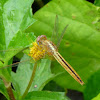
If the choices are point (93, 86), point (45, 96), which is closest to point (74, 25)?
point (93, 86)

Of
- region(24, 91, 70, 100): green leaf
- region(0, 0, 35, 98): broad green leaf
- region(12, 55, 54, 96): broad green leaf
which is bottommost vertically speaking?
region(12, 55, 54, 96): broad green leaf

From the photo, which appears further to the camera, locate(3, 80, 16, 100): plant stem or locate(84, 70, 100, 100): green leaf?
locate(84, 70, 100, 100): green leaf

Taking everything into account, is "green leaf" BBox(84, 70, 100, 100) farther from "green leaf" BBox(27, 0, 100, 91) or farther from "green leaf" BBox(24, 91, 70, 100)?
"green leaf" BBox(24, 91, 70, 100)

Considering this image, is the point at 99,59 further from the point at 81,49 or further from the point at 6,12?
the point at 6,12

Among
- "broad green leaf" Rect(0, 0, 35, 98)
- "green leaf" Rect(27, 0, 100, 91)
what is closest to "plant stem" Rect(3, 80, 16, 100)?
"broad green leaf" Rect(0, 0, 35, 98)

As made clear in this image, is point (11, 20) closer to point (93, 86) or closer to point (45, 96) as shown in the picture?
point (45, 96)

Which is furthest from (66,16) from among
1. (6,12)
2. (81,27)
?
(6,12)

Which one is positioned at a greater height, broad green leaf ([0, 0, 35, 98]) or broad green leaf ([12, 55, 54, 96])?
broad green leaf ([0, 0, 35, 98])
